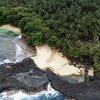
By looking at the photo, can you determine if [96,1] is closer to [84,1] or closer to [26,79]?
[84,1]

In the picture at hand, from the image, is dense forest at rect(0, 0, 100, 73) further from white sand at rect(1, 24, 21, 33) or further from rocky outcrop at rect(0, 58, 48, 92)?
rocky outcrop at rect(0, 58, 48, 92)

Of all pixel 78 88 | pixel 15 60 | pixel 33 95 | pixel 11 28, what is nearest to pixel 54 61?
pixel 15 60

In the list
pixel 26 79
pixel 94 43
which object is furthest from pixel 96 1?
pixel 26 79

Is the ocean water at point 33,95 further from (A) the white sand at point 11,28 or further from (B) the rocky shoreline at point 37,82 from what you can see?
(A) the white sand at point 11,28

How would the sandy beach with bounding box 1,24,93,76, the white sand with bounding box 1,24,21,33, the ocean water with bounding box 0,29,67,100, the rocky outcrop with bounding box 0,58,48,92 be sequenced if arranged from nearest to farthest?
the ocean water with bounding box 0,29,67,100 → the rocky outcrop with bounding box 0,58,48,92 → the sandy beach with bounding box 1,24,93,76 → the white sand with bounding box 1,24,21,33

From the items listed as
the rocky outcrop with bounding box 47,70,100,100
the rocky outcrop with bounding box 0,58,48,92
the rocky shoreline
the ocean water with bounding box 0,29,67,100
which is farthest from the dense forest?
the rocky outcrop with bounding box 0,58,48,92

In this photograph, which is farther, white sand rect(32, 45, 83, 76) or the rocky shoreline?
white sand rect(32, 45, 83, 76)

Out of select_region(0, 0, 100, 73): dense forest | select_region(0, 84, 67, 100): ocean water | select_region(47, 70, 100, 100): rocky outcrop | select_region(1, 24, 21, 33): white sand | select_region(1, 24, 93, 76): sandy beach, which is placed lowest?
select_region(0, 84, 67, 100): ocean water

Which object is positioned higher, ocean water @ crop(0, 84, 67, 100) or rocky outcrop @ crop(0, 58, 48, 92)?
rocky outcrop @ crop(0, 58, 48, 92)
